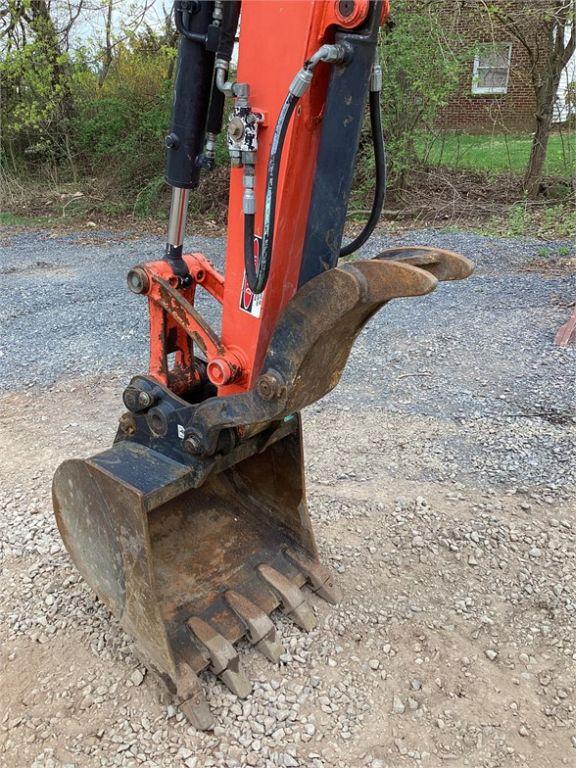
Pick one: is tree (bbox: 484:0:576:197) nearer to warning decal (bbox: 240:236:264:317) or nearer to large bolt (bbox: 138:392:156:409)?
warning decal (bbox: 240:236:264:317)

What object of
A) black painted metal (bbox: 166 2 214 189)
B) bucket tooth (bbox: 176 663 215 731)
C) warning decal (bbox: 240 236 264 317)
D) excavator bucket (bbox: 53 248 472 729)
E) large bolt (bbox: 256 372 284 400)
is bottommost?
bucket tooth (bbox: 176 663 215 731)

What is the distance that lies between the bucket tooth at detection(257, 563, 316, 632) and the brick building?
793cm

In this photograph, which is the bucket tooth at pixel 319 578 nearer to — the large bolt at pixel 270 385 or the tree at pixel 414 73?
the large bolt at pixel 270 385

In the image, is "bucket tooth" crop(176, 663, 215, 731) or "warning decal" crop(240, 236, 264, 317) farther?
"bucket tooth" crop(176, 663, 215, 731)

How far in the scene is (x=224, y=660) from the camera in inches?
88.0

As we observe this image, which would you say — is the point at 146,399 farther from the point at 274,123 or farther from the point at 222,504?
the point at 274,123

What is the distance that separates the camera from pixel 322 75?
168 centimetres

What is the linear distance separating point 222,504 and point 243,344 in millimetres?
910

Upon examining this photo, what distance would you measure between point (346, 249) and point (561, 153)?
8.59 metres

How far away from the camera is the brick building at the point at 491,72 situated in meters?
8.41

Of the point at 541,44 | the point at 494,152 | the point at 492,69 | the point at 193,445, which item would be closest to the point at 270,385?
the point at 193,445

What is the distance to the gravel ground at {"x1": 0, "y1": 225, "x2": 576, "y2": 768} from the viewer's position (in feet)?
6.98

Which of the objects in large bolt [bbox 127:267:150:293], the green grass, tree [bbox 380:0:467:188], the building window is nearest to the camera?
large bolt [bbox 127:267:150:293]

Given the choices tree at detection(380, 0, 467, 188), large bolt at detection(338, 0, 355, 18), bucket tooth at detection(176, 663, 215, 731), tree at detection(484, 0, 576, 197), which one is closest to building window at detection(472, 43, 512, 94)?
tree at detection(484, 0, 576, 197)
